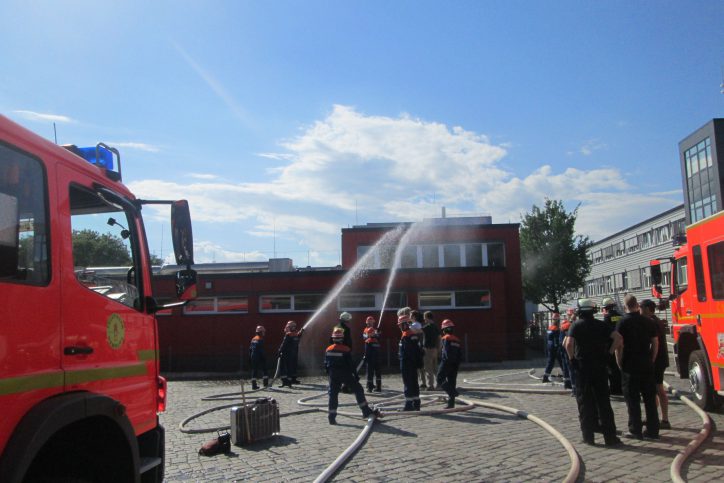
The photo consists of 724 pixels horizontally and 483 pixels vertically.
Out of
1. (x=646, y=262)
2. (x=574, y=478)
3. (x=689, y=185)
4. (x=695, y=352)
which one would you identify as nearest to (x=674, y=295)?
(x=695, y=352)

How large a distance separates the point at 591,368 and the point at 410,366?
3760mm

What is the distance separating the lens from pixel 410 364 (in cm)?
1074

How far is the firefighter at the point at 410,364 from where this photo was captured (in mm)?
10555

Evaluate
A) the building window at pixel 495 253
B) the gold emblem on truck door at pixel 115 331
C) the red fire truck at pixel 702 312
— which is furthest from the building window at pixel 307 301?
the gold emblem on truck door at pixel 115 331

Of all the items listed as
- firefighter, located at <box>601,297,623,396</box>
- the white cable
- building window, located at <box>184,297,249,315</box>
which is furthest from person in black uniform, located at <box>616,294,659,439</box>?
building window, located at <box>184,297,249,315</box>

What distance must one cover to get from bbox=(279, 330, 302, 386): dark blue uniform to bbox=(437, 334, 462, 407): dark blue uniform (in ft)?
19.0

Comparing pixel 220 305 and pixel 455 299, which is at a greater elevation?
pixel 220 305

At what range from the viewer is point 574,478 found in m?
5.76

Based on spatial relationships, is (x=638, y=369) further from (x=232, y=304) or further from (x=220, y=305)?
(x=220, y=305)

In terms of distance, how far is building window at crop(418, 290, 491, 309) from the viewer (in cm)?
2330

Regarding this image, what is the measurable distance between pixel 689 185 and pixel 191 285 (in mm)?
46134

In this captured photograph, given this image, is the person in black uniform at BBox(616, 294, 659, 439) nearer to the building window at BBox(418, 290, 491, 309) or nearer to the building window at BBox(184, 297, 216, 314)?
the building window at BBox(418, 290, 491, 309)

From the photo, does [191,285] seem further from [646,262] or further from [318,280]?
[646,262]

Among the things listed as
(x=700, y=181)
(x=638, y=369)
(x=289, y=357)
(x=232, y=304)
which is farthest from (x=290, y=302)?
(x=700, y=181)
